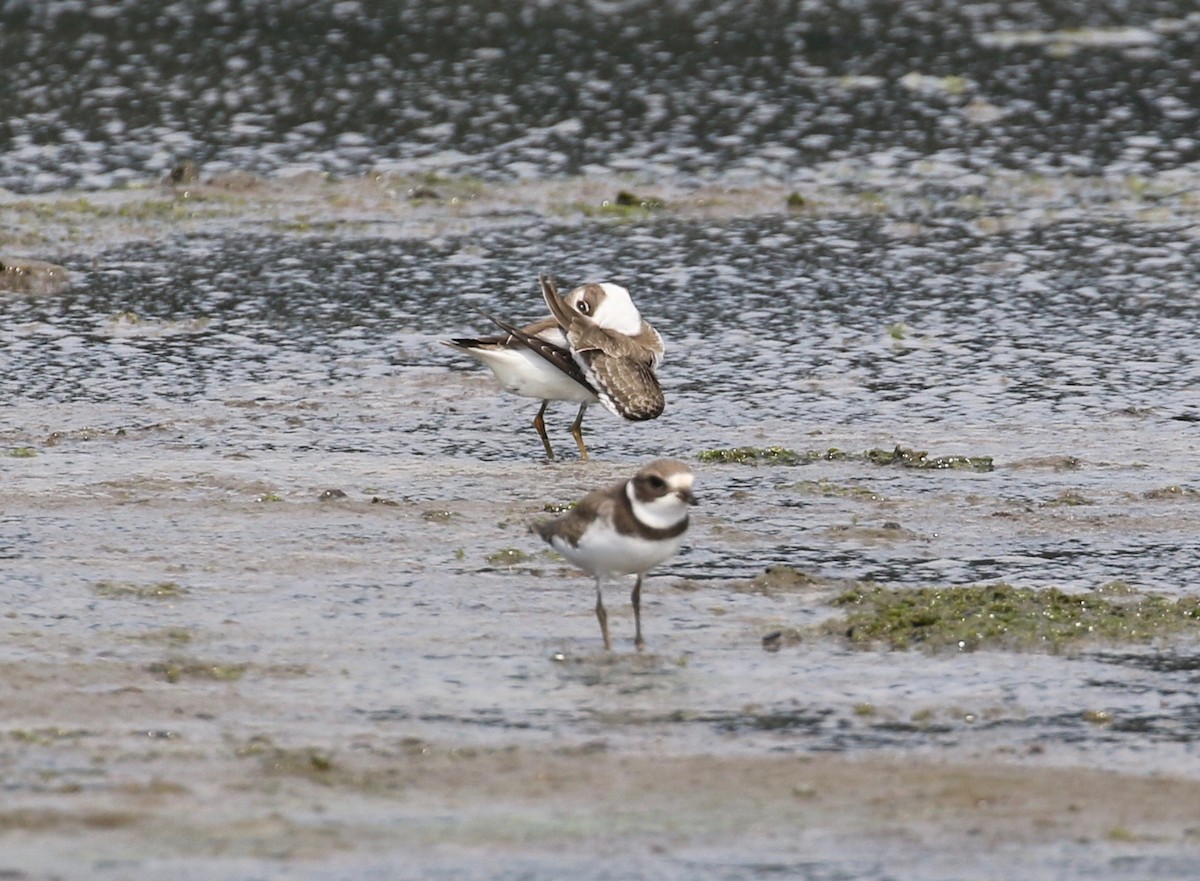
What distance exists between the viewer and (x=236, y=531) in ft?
32.2

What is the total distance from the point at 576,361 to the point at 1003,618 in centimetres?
394

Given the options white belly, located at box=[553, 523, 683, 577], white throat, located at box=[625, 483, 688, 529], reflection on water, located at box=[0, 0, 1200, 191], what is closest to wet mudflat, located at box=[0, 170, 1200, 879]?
white belly, located at box=[553, 523, 683, 577]

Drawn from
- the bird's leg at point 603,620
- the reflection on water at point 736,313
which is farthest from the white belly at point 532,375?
the bird's leg at point 603,620

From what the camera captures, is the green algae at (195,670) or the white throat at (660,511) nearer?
the green algae at (195,670)

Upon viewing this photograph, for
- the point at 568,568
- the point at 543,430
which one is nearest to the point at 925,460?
the point at 543,430

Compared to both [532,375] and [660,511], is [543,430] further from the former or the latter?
[660,511]

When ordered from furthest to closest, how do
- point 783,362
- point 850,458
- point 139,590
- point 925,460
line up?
point 783,362, point 850,458, point 925,460, point 139,590

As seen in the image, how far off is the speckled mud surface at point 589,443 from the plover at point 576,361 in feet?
1.10

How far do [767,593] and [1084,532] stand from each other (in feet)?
6.02

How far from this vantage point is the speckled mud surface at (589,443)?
6469 mm

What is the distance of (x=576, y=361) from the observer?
1175cm

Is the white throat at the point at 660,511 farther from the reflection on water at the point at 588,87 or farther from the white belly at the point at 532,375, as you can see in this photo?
the reflection on water at the point at 588,87

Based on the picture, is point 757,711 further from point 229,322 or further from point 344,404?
point 229,322

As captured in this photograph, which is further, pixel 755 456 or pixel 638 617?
pixel 755 456
